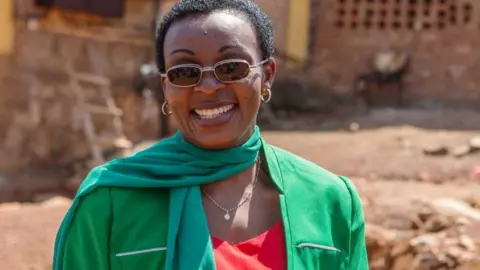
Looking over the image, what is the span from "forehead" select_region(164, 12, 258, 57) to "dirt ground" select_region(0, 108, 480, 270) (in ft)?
8.48

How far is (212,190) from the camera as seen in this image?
5.31ft

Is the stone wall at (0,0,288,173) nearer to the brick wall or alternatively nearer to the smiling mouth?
the brick wall

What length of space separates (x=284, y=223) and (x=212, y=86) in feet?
0.98

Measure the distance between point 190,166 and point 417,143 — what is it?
5.75m

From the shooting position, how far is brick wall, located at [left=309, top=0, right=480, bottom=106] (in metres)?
9.61

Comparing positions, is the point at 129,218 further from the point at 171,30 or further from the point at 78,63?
the point at 78,63

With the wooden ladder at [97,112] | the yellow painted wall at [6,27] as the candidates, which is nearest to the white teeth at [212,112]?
the wooden ladder at [97,112]

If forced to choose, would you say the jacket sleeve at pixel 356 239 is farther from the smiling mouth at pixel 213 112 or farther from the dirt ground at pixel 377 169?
the dirt ground at pixel 377 169

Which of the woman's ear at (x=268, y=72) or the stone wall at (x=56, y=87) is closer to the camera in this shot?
the woman's ear at (x=268, y=72)

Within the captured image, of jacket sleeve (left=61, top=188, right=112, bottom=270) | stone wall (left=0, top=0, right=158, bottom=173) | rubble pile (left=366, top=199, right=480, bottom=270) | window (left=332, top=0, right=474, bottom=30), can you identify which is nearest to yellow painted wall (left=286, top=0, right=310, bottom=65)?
window (left=332, top=0, right=474, bottom=30)

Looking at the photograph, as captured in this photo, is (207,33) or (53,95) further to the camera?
(53,95)

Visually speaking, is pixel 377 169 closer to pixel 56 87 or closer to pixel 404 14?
pixel 56 87

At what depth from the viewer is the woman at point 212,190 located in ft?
4.91

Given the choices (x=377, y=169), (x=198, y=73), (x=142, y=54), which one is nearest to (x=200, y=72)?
(x=198, y=73)
